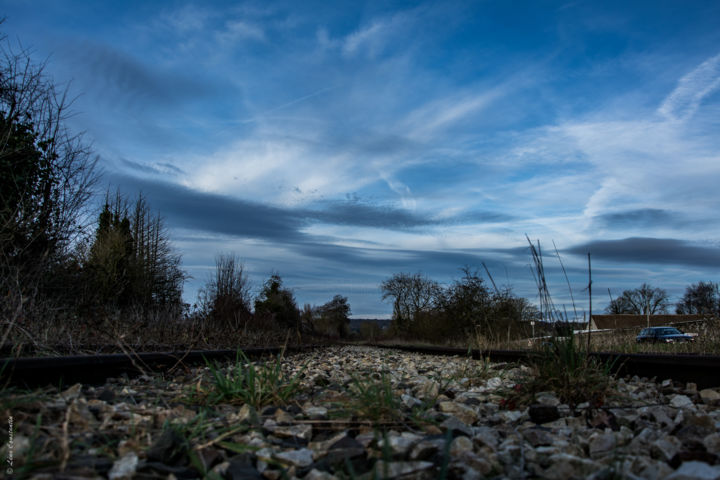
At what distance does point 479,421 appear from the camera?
10.3ft

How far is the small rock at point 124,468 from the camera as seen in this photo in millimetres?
1970

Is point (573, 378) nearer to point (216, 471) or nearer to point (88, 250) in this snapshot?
point (216, 471)

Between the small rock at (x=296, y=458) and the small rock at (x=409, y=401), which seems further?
the small rock at (x=409, y=401)

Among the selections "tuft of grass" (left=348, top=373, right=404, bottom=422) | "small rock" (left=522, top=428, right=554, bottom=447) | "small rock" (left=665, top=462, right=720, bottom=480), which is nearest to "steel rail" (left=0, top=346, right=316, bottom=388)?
"tuft of grass" (left=348, top=373, right=404, bottom=422)

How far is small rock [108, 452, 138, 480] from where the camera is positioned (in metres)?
1.97

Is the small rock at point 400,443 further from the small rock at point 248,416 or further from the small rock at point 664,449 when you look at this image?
the small rock at point 664,449

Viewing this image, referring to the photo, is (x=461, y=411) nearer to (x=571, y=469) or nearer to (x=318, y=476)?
(x=571, y=469)

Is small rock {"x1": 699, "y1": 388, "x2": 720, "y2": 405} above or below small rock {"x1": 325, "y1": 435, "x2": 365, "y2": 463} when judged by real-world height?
above

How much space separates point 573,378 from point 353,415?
1.80 meters

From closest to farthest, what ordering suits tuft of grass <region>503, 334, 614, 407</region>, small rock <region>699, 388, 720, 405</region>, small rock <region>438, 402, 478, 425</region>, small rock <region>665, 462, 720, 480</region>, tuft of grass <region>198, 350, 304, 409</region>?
small rock <region>665, 462, 720, 480</region> → small rock <region>438, 402, 478, 425</region> → tuft of grass <region>198, 350, 304, 409</region> → tuft of grass <region>503, 334, 614, 407</region> → small rock <region>699, 388, 720, 405</region>

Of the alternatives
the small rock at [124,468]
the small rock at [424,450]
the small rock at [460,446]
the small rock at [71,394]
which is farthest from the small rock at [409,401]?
the small rock at [71,394]

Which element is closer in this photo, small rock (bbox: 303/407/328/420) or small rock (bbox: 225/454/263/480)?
small rock (bbox: 225/454/263/480)

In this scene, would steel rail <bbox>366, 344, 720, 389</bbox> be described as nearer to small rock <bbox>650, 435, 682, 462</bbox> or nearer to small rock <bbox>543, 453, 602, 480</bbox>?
small rock <bbox>650, 435, 682, 462</bbox>

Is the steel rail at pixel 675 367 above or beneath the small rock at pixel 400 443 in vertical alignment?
above
